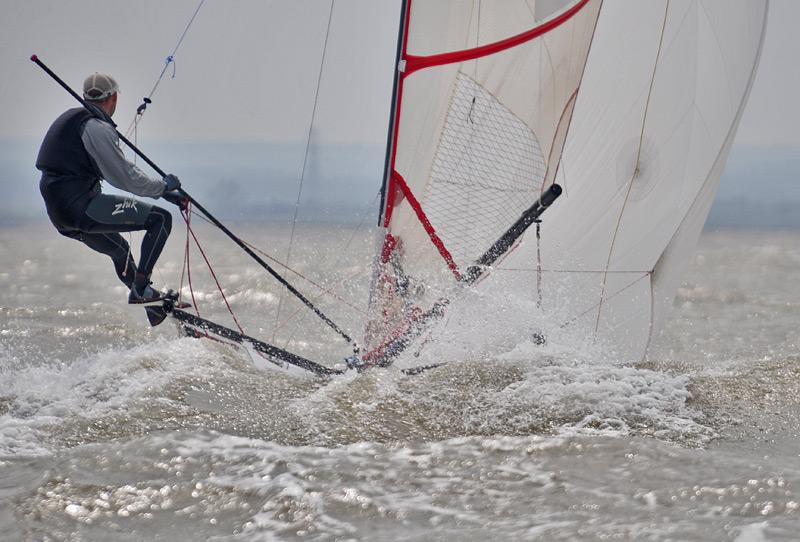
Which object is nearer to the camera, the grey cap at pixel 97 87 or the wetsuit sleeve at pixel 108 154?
the wetsuit sleeve at pixel 108 154

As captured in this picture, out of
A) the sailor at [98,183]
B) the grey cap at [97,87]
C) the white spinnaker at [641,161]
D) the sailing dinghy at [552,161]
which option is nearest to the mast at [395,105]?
the sailing dinghy at [552,161]

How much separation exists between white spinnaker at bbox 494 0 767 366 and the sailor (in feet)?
8.20

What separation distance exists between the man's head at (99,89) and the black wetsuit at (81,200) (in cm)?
13

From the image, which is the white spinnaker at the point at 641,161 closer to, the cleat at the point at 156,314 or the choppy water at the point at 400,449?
the choppy water at the point at 400,449

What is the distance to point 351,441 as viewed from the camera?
3.58 m

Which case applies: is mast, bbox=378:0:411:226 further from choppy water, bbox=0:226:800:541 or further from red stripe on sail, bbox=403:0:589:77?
choppy water, bbox=0:226:800:541

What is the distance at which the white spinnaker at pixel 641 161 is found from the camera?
6.28 metres

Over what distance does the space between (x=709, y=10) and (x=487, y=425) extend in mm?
3844

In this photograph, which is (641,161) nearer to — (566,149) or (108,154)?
(566,149)

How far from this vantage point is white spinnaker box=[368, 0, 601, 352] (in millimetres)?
5754

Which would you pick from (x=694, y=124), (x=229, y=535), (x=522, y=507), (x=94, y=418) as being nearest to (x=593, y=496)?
(x=522, y=507)

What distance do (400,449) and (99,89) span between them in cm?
284

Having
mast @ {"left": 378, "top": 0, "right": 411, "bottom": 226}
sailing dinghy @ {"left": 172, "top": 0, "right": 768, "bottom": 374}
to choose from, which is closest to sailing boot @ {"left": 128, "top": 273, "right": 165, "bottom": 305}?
sailing dinghy @ {"left": 172, "top": 0, "right": 768, "bottom": 374}

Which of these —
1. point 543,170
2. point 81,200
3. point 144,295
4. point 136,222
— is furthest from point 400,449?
point 543,170
